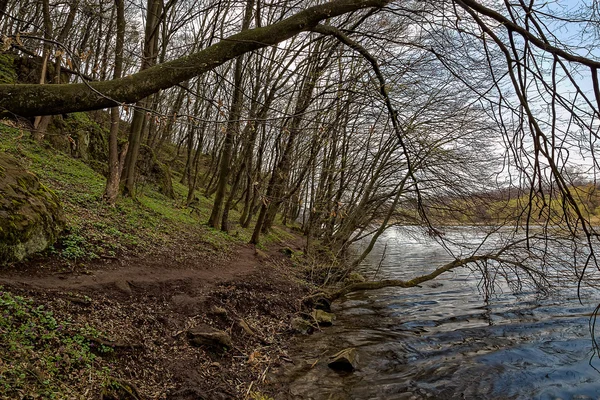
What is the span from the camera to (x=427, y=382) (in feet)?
18.2

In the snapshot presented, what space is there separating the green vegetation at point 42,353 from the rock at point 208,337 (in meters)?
1.47

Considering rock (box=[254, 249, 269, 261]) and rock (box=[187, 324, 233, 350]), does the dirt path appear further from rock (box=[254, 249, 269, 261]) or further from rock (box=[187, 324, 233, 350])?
rock (box=[254, 249, 269, 261])

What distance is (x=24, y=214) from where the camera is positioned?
557cm

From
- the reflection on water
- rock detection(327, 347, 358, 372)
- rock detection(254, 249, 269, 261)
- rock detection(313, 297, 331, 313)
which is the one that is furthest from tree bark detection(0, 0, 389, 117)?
rock detection(254, 249, 269, 261)

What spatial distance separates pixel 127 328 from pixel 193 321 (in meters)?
1.30

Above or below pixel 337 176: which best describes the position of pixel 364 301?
below

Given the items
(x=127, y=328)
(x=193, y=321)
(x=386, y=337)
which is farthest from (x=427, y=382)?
(x=127, y=328)

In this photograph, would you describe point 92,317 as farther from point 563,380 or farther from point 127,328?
point 563,380

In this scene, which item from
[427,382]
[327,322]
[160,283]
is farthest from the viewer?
[327,322]

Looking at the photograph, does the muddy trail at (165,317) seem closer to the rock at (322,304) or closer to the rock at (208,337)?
the rock at (208,337)

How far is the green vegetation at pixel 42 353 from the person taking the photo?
10.1ft

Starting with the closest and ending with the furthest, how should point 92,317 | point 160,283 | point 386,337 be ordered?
point 92,317 → point 160,283 → point 386,337

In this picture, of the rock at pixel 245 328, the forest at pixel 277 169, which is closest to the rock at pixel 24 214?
the forest at pixel 277 169

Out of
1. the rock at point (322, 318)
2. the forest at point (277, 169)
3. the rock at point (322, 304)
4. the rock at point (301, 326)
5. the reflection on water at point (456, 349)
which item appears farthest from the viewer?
the rock at point (322, 304)
